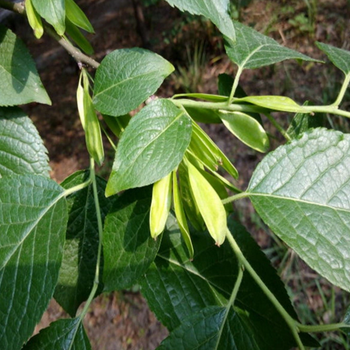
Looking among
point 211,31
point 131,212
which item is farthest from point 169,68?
point 211,31

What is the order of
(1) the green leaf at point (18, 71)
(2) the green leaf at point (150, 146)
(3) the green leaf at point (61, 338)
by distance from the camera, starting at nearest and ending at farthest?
(2) the green leaf at point (150, 146) < (3) the green leaf at point (61, 338) < (1) the green leaf at point (18, 71)

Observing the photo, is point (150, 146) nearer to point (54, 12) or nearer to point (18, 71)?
point (54, 12)

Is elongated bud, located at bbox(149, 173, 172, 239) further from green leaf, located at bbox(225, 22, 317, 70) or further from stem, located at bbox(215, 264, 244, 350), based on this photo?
green leaf, located at bbox(225, 22, 317, 70)

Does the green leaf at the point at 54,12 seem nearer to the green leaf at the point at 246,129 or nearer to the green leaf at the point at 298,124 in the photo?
the green leaf at the point at 246,129

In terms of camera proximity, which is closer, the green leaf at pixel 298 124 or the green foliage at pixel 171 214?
the green foliage at pixel 171 214

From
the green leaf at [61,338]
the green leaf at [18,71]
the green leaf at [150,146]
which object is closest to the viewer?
the green leaf at [150,146]

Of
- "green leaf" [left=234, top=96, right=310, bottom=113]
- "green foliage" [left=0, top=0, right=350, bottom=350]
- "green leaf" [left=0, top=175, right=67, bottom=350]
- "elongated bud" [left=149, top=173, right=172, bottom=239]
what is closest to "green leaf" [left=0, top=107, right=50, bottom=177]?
"green foliage" [left=0, top=0, right=350, bottom=350]

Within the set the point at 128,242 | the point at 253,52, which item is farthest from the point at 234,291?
the point at 253,52

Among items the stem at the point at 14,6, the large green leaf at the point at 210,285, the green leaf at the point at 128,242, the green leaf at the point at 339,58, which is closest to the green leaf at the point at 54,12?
the stem at the point at 14,6

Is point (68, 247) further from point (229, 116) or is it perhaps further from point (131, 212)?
point (229, 116)
